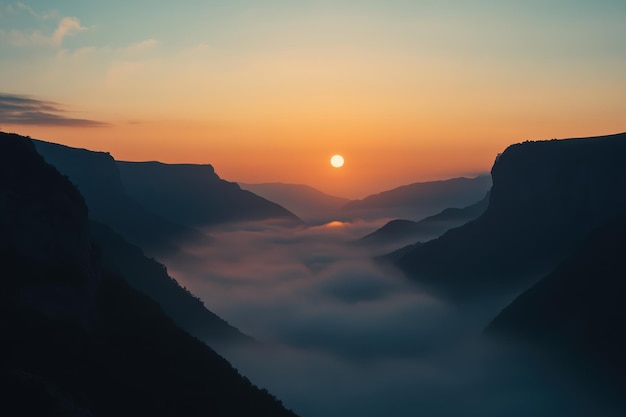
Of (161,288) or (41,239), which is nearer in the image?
(41,239)

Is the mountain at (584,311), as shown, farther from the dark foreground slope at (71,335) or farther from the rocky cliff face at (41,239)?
the rocky cliff face at (41,239)

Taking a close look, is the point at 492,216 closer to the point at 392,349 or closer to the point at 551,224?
the point at 551,224

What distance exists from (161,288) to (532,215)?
91319 mm

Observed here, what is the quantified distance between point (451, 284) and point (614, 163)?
160 ft

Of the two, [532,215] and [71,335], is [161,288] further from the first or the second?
[532,215]

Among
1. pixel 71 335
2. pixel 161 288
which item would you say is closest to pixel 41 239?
pixel 71 335

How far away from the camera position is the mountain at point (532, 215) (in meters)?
127

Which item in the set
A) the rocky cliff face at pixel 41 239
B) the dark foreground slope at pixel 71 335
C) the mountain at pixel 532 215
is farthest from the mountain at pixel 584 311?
the rocky cliff face at pixel 41 239

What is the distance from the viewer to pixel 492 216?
525ft

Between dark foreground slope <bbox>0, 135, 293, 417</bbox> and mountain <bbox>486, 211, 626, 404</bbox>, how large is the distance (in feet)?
196

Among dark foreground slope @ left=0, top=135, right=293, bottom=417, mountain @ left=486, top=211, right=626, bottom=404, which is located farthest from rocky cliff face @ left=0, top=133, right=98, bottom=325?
mountain @ left=486, top=211, right=626, bottom=404

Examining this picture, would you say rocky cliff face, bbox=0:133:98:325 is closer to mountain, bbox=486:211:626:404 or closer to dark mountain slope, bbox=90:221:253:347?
dark mountain slope, bbox=90:221:253:347

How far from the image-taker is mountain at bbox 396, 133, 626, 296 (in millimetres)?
127125

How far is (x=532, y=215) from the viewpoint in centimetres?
14475
